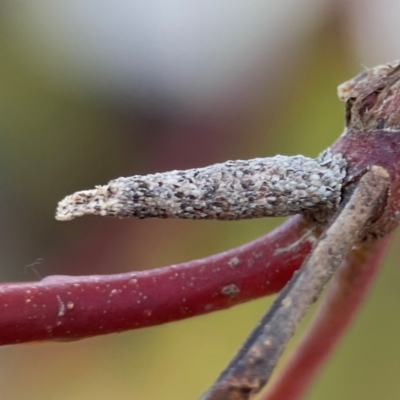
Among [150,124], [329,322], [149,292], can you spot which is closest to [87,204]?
[149,292]

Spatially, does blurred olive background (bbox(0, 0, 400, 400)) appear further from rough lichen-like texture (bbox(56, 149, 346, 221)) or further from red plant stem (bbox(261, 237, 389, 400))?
rough lichen-like texture (bbox(56, 149, 346, 221))

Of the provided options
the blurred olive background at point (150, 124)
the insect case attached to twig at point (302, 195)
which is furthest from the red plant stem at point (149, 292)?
the blurred olive background at point (150, 124)

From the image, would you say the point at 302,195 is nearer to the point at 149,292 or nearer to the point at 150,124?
the point at 149,292

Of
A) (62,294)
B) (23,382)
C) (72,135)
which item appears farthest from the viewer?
(72,135)

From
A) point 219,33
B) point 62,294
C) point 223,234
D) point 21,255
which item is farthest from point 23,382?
point 219,33

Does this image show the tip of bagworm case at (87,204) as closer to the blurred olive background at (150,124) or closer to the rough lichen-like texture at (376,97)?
the rough lichen-like texture at (376,97)

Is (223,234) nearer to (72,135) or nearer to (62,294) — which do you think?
(72,135)
